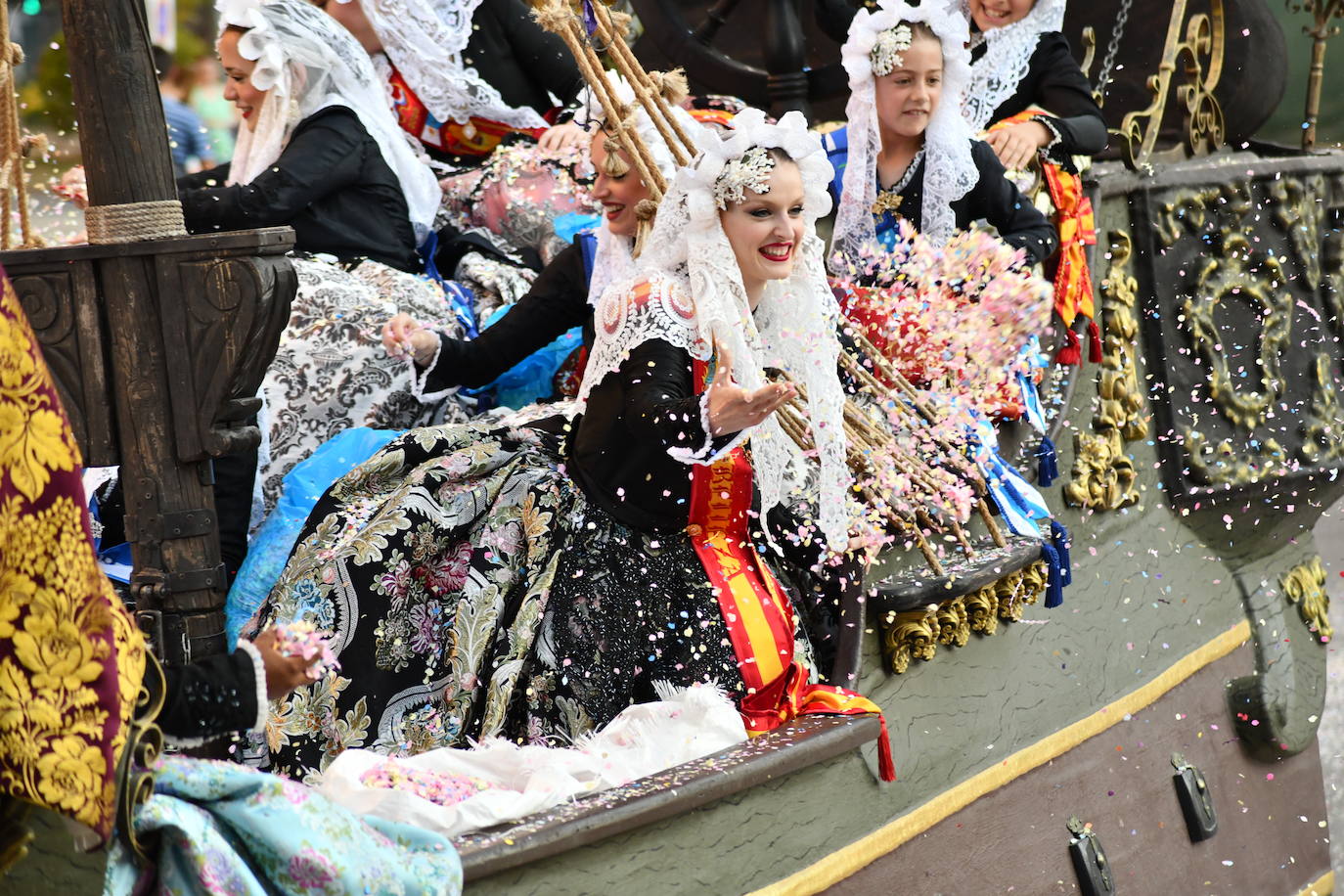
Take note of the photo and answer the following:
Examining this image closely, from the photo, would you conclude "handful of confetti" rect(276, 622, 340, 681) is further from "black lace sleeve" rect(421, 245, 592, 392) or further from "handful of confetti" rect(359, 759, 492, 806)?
"black lace sleeve" rect(421, 245, 592, 392)

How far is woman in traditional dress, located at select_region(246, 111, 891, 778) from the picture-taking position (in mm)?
2740

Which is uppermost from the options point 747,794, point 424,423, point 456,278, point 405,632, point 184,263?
point 184,263

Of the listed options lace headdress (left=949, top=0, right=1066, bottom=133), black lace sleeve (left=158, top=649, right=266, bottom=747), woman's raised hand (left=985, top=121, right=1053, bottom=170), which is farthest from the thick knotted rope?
lace headdress (left=949, top=0, right=1066, bottom=133)

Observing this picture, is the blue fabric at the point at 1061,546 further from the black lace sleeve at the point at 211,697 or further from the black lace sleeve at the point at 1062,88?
the black lace sleeve at the point at 211,697

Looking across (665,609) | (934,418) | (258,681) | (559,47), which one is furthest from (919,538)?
(559,47)

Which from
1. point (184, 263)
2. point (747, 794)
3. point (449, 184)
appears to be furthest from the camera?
point (449, 184)

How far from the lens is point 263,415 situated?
11.1ft

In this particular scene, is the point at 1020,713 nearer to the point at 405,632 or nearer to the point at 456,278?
the point at 405,632

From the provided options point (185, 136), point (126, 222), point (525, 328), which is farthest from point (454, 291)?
point (185, 136)

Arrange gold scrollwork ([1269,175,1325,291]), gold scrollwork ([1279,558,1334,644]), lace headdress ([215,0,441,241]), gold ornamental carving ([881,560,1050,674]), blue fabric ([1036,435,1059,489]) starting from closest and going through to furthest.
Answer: gold ornamental carving ([881,560,1050,674]), lace headdress ([215,0,441,241]), blue fabric ([1036,435,1059,489]), gold scrollwork ([1269,175,1325,291]), gold scrollwork ([1279,558,1334,644])

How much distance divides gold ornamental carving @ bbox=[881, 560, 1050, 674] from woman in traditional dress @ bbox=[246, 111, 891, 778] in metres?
0.29

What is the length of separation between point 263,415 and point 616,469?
925mm

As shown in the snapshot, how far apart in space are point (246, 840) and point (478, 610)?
1192 mm

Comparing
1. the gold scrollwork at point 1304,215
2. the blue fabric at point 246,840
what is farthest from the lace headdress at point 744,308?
Result: the gold scrollwork at point 1304,215
